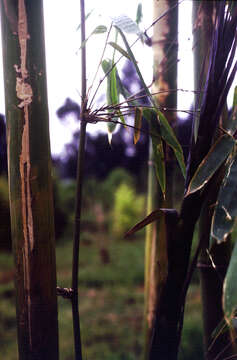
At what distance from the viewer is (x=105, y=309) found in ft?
8.43

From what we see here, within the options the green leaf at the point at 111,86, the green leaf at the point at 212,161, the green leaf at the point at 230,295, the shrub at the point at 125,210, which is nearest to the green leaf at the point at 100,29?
the green leaf at the point at 111,86

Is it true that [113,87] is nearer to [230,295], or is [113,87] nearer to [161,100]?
[161,100]

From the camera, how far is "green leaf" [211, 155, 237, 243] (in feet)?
1.61

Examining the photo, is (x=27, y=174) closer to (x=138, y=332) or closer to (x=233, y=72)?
(x=233, y=72)

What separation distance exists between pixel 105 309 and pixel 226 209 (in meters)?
2.21

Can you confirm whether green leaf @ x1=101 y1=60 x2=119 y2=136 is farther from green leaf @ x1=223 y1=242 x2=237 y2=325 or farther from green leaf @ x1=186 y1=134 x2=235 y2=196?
green leaf @ x1=223 y1=242 x2=237 y2=325

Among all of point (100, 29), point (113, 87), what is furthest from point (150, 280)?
point (100, 29)

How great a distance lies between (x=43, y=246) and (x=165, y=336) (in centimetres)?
22

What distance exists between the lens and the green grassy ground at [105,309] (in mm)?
1897

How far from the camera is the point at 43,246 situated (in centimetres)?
57

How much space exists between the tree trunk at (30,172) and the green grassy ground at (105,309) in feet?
1.96

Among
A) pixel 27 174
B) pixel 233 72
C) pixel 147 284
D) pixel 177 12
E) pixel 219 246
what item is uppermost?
pixel 177 12

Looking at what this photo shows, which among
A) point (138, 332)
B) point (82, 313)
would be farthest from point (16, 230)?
point (82, 313)

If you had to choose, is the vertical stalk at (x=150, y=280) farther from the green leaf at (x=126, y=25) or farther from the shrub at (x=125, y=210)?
the shrub at (x=125, y=210)
